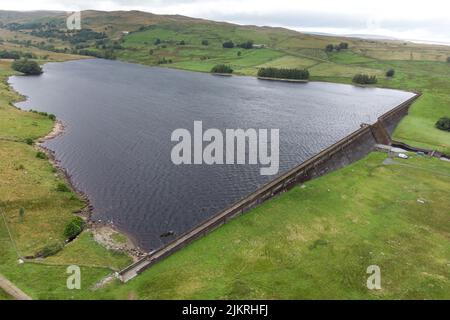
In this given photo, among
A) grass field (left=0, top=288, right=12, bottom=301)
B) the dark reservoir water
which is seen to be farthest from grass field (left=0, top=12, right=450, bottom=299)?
the dark reservoir water

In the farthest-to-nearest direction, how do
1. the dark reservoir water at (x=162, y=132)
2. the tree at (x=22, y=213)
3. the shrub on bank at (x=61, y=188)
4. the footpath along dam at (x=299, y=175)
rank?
1. the shrub on bank at (x=61, y=188)
2. the dark reservoir water at (x=162, y=132)
3. the tree at (x=22, y=213)
4. the footpath along dam at (x=299, y=175)

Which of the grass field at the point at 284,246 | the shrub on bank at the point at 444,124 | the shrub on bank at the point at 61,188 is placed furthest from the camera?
the shrub on bank at the point at 444,124

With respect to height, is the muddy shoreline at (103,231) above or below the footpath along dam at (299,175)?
below

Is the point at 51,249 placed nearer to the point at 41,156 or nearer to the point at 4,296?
the point at 4,296

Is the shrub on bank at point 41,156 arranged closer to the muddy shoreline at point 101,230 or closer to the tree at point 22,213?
the muddy shoreline at point 101,230

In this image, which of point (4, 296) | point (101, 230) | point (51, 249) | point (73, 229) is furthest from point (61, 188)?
point (4, 296)

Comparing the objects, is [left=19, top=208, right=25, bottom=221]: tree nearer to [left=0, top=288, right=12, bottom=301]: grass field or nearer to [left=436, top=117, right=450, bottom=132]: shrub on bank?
[left=0, top=288, right=12, bottom=301]: grass field

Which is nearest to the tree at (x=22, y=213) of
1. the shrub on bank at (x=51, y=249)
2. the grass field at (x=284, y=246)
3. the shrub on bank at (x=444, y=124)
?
the grass field at (x=284, y=246)
